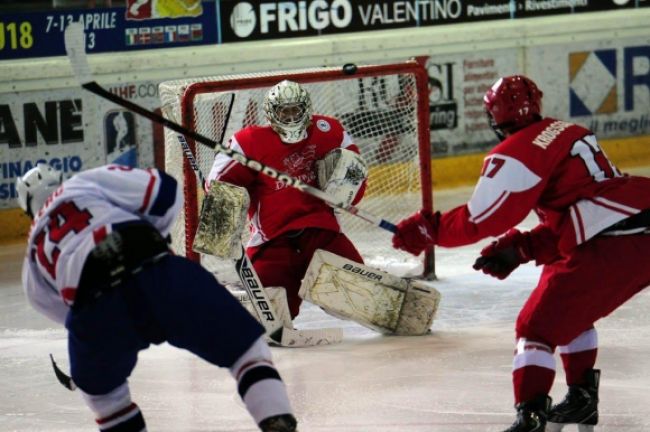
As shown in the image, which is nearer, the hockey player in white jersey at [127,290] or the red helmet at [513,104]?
the hockey player in white jersey at [127,290]

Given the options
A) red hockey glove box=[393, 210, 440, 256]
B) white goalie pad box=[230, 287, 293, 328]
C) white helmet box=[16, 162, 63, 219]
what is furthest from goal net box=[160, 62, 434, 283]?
white helmet box=[16, 162, 63, 219]

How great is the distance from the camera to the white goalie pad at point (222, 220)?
17.5 ft

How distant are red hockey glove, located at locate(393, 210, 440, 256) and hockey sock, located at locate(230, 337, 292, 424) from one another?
654 mm

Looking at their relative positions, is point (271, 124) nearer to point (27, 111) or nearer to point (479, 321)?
point (479, 321)

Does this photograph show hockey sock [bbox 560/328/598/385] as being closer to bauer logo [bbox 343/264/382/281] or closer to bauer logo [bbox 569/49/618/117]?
bauer logo [bbox 343/264/382/281]

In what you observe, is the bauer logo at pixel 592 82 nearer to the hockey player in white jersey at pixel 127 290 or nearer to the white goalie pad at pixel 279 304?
the white goalie pad at pixel 279 304

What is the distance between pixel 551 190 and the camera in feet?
12.6

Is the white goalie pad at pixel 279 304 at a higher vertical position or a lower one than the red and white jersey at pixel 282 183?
lower

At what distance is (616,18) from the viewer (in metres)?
9.46

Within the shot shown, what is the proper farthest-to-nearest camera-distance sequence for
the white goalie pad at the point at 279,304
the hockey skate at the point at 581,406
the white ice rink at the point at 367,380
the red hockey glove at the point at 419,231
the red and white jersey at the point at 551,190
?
the white goalie pad at the point at 279,304, the white ice rink at the point at 367,380, the hockey skate at the point at 581,406, the red hockey glove at the point at 419,231, the red and white jersey at the point at 551,190

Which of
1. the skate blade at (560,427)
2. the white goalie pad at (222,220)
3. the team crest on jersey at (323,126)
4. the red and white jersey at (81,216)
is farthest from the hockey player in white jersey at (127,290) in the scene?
the team crest on jersey at (323,126)

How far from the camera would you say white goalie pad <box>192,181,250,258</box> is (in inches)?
209

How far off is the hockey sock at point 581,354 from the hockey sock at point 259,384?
102 centimetres

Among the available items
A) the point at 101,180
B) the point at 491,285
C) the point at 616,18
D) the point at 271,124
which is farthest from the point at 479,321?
the point at 616,18
